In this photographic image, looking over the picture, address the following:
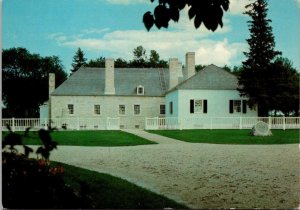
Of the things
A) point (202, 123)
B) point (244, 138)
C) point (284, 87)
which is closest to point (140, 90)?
point (202, 123)

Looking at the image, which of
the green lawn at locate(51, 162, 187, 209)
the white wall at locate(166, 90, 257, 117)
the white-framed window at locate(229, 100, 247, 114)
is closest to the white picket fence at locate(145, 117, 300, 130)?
the white wall at locate(166, 90, 257, 117)

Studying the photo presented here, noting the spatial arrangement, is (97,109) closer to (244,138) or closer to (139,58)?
(139,58)

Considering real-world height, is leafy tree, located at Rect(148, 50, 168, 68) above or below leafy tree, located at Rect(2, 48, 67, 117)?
above

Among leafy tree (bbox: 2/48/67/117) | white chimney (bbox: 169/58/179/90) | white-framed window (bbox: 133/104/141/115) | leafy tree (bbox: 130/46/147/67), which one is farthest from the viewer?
leafy tree (bbox: 130/46/147/67)

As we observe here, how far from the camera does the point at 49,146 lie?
3281mm

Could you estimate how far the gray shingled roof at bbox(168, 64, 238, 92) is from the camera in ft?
91.9

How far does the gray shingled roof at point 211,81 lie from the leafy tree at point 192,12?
79.7ft

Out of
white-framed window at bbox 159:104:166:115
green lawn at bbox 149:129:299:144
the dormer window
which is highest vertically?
the dormer window

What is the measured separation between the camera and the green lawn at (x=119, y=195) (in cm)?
547

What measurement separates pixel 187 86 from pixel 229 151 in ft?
52.7

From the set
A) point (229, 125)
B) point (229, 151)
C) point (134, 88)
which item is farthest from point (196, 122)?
point (229, 151)

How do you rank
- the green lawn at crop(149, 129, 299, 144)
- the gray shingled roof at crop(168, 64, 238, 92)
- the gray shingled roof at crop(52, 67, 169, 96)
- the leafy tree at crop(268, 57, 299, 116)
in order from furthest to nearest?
the gray shingled roof at crop(52, 67, 169, 96)
the gray shingled roof at crop(168, 64, 238, 92)
the green lawn at crop(149, 129, 299, 144)
the leafy tree at crop(268, 57, 299, 116)

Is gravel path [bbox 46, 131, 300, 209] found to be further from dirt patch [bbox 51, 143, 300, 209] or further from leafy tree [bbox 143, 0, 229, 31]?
leafy tree [bbox 143, 0, 229, 31]

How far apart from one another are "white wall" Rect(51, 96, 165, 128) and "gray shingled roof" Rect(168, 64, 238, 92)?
203 inches
